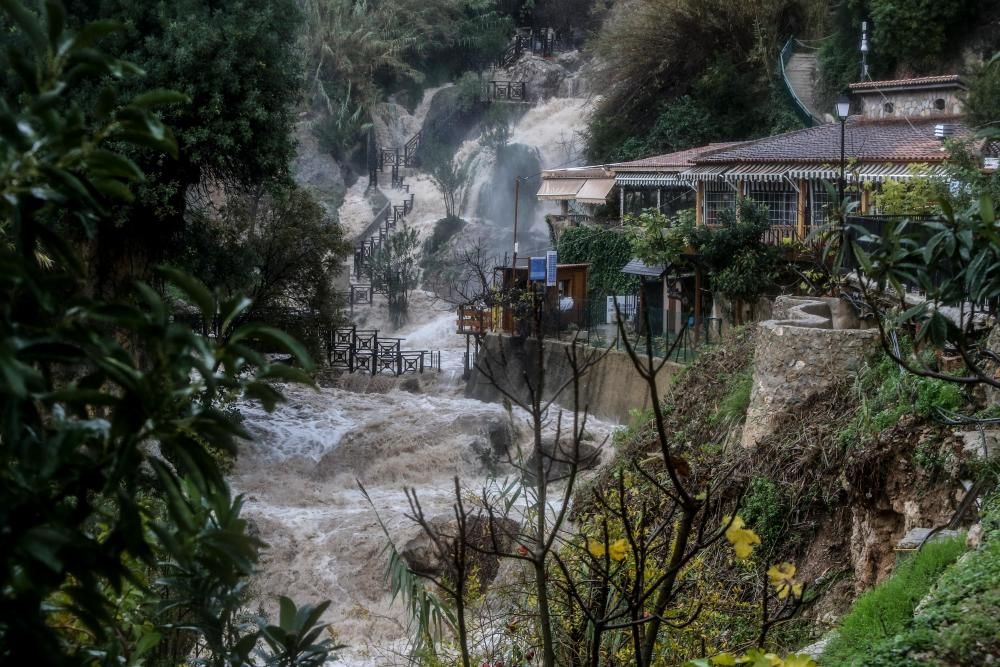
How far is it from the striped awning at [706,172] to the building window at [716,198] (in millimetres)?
476

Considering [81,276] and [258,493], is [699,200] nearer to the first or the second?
[258,493]

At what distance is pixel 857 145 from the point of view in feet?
75.6

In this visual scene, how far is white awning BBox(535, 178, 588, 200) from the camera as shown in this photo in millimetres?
33938

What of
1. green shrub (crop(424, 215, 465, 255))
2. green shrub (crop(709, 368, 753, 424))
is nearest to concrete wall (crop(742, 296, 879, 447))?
green shrub (crop(709, 368, 753, 424))

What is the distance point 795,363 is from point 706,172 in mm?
14624

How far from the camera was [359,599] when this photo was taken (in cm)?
1561

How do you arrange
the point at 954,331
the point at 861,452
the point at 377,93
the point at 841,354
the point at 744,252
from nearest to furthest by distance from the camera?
the point at 954,331 < the point at 861,452 < the point at 841,354 < the point at 744,252 < the point at 377,93

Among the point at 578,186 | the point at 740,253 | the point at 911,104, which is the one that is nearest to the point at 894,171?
the point at 740,253

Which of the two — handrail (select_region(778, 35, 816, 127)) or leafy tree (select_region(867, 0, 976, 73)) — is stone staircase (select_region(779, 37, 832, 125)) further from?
leafy tree (select_region(867, 0, 976, 73))

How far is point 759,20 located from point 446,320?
13772 millimetres

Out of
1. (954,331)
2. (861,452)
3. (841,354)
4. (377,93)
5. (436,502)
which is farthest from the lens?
(377,93)

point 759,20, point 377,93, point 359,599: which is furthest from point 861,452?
point 377,93

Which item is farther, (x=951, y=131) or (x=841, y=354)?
(x=951, y=131)

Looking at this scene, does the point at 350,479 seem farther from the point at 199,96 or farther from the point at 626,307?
the point at 626,307
